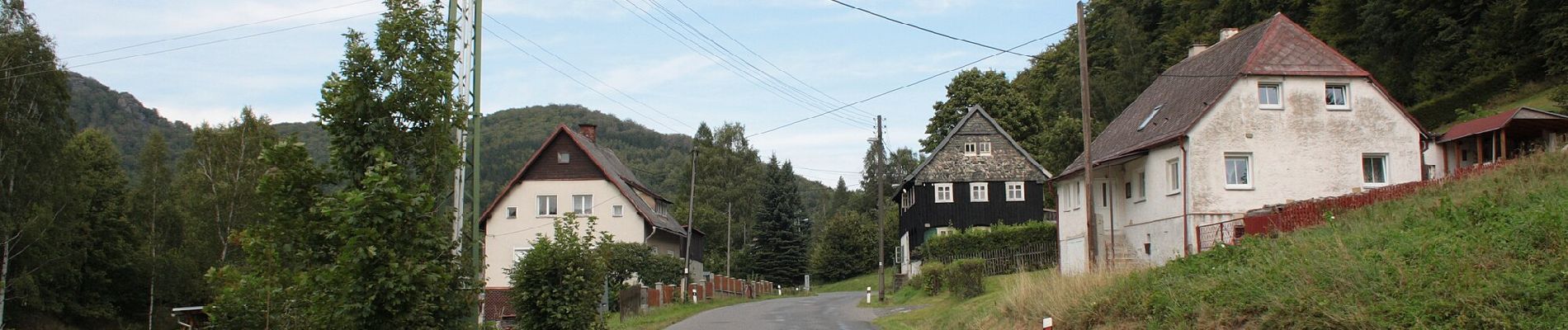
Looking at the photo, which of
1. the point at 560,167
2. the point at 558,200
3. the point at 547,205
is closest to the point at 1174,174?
the point at 558,200

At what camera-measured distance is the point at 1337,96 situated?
27.2 m

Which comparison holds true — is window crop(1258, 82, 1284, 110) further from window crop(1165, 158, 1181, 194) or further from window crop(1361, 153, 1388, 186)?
window crop(1361, 153, 1388, 186)

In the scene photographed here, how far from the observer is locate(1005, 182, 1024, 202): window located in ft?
162

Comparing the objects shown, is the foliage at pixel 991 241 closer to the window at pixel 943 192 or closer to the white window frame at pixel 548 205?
the window at pixel 943 192

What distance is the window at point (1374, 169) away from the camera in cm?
2714

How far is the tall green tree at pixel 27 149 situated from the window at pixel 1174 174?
32.5 meters

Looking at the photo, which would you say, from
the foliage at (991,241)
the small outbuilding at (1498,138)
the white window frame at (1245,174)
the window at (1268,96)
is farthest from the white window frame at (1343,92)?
the foliage at (991,241)

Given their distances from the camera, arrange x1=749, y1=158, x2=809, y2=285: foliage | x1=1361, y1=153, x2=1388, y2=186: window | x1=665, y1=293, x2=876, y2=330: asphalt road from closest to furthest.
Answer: x1=665, y1=293, x2=876, y2=330: asphalt road, x1=1361, y1=153, x2=1388, y2=186: window, x1=749, y1=158, x2=809, y2=285: foliage

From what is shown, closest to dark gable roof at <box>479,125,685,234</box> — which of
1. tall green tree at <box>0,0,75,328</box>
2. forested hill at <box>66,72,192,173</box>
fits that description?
tall green tree at <box>0,0,75,328</box>

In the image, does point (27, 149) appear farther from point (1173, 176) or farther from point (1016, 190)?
point (1016, 190)

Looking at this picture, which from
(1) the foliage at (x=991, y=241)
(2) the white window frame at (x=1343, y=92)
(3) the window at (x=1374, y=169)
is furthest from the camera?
(1) the foliage at (x=991, y=241)

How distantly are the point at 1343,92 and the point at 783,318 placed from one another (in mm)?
14622

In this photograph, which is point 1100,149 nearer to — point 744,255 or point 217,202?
point 217,202

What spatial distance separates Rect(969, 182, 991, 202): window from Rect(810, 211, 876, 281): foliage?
2889cm
